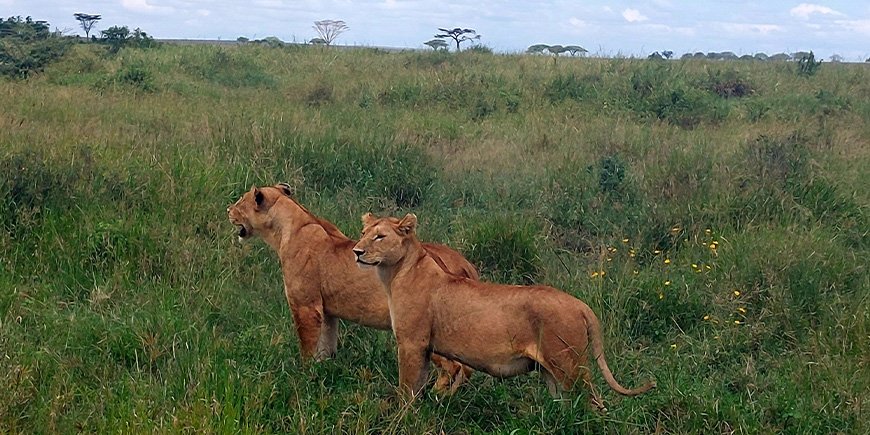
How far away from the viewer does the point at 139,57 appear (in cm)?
1819

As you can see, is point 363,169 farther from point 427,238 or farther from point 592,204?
point 592,204

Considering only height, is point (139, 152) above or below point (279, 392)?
above

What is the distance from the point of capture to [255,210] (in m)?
5.69

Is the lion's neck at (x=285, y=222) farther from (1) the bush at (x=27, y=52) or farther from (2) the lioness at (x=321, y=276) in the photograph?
(1) the bush at (x=27, y=52)

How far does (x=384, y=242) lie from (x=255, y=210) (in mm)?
1379

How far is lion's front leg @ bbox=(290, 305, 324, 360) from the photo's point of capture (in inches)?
205

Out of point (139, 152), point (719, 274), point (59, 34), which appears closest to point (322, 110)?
point (139, 152)

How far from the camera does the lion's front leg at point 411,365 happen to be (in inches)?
180

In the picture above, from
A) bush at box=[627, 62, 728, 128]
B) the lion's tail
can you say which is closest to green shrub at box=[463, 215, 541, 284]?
the lion's tail

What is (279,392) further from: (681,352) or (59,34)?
(59,34)

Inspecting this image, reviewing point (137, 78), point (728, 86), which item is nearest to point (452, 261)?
point (137, 78)

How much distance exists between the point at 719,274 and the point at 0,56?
12.7 meters

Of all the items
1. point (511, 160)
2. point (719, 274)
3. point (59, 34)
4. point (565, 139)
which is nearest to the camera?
point (719, 274)

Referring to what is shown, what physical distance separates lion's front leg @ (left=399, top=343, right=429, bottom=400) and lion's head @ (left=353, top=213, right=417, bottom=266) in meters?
0.44
